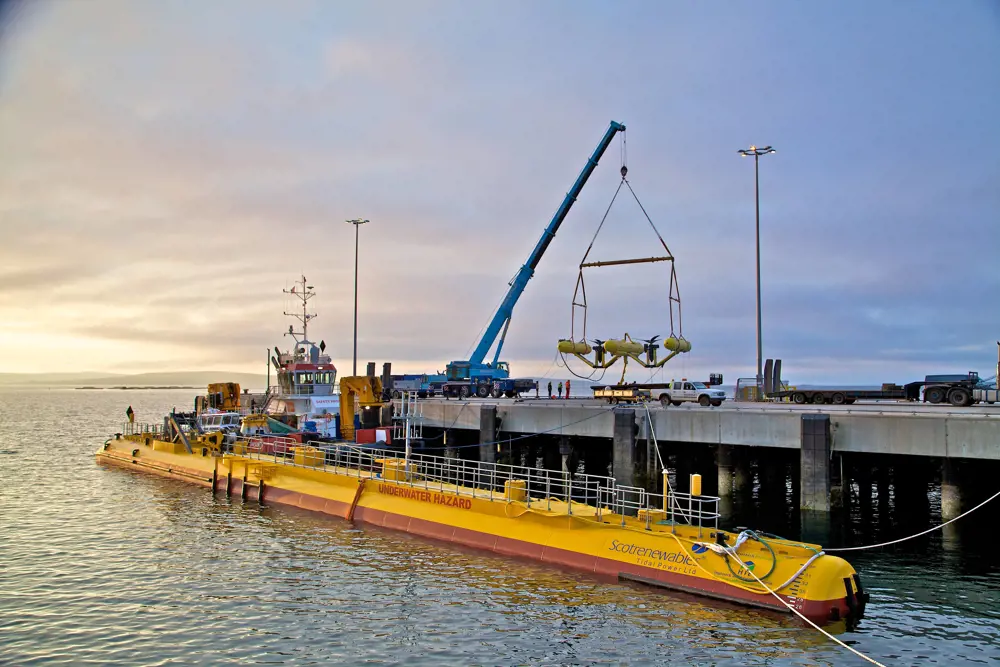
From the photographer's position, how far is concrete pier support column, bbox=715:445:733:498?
33531 millimetres

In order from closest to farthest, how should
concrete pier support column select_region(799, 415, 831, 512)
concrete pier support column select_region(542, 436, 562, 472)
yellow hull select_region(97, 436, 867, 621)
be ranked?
yellow hull select_region(97, 436, 867, 621), concrete pier support column select_region(799, 415, 831, 512), concrete pier support column select_region(542, 436, 562, 472)

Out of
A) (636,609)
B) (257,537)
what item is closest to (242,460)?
(257,537)

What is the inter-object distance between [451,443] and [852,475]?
2426cm

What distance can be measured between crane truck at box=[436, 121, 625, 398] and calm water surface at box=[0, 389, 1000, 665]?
98.6ft

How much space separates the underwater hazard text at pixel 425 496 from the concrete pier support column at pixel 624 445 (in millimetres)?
9751

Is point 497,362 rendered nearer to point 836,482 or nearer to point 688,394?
point 688,394

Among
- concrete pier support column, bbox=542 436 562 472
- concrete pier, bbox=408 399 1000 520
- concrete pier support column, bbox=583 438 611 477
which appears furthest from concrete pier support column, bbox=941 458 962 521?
concrete pier support column, bbox=542 436 562 472

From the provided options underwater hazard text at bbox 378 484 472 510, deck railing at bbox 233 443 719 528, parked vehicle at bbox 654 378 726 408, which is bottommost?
underwater hazard text at bbox 378 484 472 510

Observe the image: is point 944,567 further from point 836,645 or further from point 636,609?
point 636,609

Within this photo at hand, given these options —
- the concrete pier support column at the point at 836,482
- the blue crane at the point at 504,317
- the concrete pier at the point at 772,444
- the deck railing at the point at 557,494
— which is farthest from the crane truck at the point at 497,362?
the concrete pier support column at the point at 836,482

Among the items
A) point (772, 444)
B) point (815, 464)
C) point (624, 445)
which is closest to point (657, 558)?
point (815, 464)

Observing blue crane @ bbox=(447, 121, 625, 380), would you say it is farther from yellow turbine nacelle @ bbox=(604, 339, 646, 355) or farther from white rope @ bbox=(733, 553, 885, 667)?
white rope @ bbox=(733, 553, 885, 667)

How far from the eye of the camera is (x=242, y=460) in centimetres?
3856

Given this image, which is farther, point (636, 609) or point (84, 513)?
point (84, 513)
